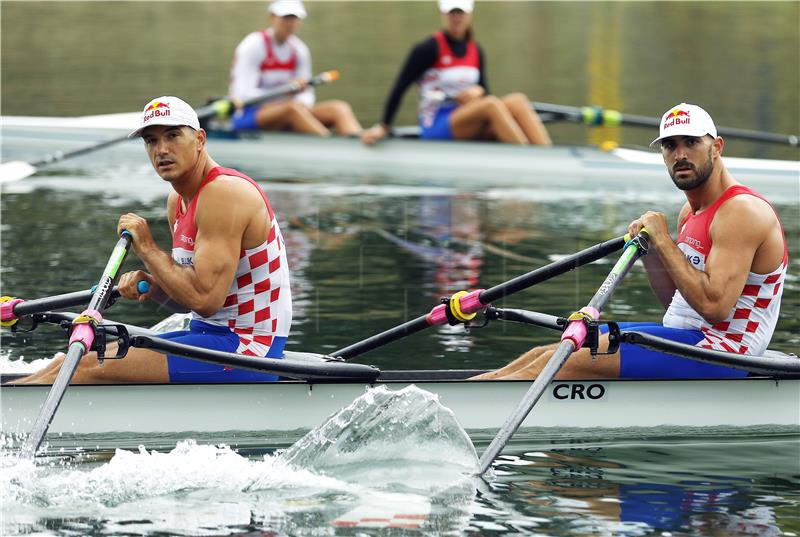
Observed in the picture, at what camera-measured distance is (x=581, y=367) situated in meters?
7.84

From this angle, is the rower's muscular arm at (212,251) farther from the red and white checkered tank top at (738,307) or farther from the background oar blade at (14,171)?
the background oar blade at (14,171)

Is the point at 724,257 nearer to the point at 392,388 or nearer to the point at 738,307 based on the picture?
the point at 738,307

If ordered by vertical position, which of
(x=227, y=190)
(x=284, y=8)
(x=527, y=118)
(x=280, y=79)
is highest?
(x=284, y=8)

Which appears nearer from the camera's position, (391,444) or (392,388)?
(391,444)

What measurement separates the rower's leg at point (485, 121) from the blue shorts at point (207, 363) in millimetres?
8451

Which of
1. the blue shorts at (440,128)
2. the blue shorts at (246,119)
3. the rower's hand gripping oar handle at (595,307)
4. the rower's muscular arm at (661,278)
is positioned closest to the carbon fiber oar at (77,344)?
the rower's hand gripping oar handle at (595,307)

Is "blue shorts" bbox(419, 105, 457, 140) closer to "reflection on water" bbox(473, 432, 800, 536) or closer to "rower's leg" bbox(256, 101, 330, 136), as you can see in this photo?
"rower's leg" bbox(256, 101, 330, 136)

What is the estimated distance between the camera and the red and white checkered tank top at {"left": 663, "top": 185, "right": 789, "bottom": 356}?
7.62 metres

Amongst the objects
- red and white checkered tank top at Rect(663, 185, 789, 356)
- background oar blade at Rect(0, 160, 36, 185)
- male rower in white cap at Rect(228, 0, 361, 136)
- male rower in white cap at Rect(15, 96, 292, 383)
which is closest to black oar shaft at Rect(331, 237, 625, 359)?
red and white checkered tank top at Rect(663, 185, 789, 356)

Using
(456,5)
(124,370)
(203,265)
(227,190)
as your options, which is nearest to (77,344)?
(124,370)

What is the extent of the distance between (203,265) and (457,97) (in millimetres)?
9017

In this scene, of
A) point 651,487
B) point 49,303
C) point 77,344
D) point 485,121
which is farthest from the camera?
point 485,121

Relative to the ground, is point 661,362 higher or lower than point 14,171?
lower

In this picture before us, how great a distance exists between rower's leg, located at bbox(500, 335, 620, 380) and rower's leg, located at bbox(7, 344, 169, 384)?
179cm
